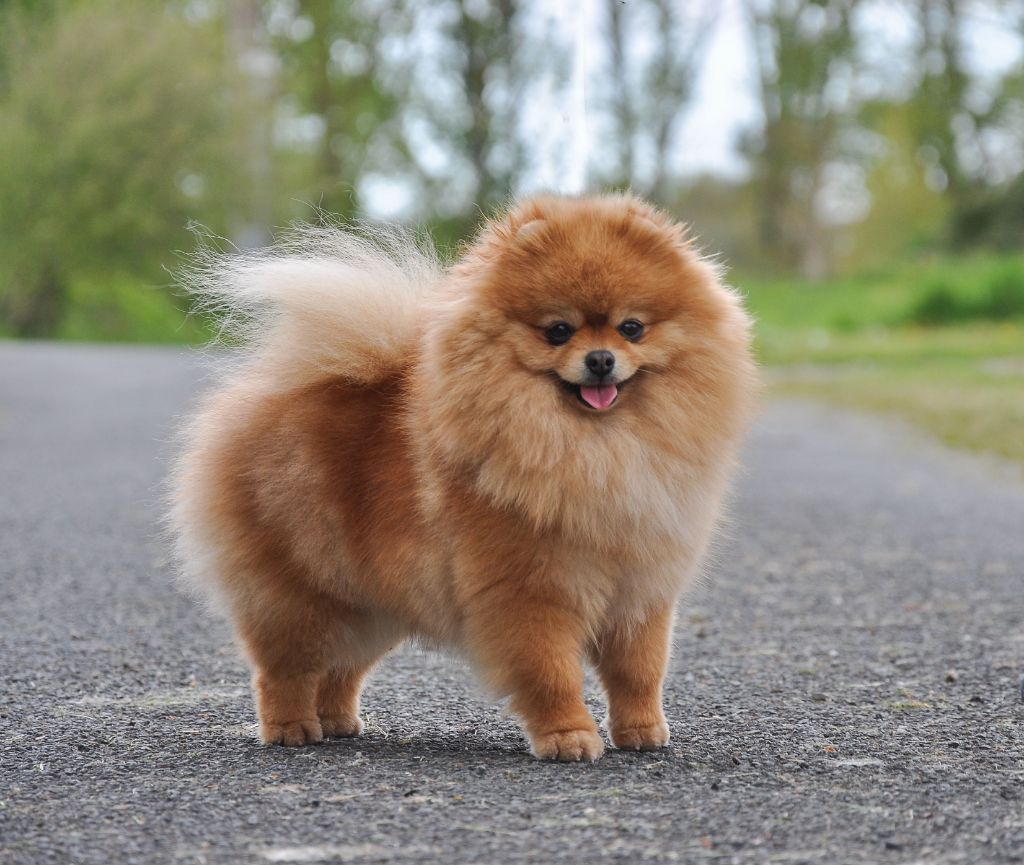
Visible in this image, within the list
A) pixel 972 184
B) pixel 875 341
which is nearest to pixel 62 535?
pixel 875 341

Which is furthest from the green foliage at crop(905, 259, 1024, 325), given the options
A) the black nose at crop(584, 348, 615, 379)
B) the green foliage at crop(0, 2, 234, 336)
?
the black nose at crop(584, 348, 615, 379)

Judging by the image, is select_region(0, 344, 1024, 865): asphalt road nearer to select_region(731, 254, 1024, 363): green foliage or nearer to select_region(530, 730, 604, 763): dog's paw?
select_region(530, 730, 604, 763): dog's paw

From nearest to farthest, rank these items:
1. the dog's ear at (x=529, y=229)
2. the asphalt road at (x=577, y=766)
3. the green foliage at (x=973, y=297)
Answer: the asphalt road at (x=577, y=766)
the dog's ear at (x=529, y=229)
the green foliage at (x=973, y=297)

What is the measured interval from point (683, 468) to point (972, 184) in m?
28.4

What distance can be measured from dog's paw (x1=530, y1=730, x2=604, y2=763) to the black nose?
859 mm

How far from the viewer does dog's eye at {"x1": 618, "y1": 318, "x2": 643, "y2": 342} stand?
3336 millimetres

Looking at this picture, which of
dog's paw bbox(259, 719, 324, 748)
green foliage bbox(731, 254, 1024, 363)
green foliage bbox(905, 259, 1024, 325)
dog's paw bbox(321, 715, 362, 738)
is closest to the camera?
dog's paw bbox(259, 719, 324, 748)

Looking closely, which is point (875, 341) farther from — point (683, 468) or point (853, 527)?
point (683, 468)

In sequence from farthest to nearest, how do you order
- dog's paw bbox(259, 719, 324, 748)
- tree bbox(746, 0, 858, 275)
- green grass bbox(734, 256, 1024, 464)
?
tree bbox(746, 0, 858, 275) < green grass bbox(734, 256, 1024, 464) < dog's paw bbox(259, 719, 324, 748)

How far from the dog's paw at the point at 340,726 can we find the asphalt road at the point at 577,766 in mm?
67

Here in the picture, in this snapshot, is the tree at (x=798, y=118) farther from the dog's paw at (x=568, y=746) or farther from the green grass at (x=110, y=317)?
the dog's paw at (x=568, y=746)

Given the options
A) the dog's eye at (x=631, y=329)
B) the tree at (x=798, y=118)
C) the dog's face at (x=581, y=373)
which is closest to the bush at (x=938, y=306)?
the tree at (x=798, y=118)

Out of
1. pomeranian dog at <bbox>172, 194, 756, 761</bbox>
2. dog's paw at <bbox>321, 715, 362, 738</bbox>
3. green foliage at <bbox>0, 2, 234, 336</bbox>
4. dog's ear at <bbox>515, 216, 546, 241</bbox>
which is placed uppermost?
green foliage at <bbox>0, 2, 234, 336</bbox>

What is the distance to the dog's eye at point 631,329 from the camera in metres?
3.34
